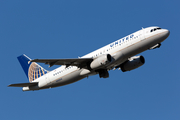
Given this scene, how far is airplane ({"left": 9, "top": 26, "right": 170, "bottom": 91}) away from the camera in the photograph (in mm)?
34375

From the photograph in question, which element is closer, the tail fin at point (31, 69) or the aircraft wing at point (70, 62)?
the aircraft wing at point (70, 62)

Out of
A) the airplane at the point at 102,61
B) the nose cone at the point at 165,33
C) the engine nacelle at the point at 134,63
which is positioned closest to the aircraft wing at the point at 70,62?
the airplane at the point at 102,61

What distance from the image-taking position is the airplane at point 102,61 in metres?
34.4

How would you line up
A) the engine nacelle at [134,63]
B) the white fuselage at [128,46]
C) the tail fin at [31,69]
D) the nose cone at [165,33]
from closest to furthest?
the nose cone at [165,33]
the white fuselage at [128,46]
the engine nacelle at [134,63]
the tail fin at [31,69]

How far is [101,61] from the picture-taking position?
1364 inches

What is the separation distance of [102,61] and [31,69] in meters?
14.9

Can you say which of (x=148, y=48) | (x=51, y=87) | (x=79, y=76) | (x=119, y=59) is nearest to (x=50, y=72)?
(x=51, y=87)

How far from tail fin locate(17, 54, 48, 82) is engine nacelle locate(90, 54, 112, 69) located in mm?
10267

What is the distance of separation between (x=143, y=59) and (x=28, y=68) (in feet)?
61.9

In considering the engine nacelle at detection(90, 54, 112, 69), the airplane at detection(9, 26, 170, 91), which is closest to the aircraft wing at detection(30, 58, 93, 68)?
the airplane at detection(9, 26, 170, 91)

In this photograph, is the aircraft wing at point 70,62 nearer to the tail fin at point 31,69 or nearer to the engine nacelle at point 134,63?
the engine nacelle at point 134,63

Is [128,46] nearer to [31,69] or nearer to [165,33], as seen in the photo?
[165,33]

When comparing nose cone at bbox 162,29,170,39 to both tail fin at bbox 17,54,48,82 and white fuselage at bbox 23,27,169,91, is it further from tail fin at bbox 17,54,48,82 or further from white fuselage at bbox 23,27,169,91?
tail fin at bbox 17,54,48,82

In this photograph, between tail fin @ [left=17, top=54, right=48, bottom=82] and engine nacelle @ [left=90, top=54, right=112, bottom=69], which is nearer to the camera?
engine nacelle @ [left=90, top=54, right=112, bottom=69]
